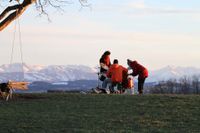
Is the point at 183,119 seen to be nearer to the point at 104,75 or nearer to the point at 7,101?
the point at 7,101

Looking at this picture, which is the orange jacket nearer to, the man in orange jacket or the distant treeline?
the man in orange jacket

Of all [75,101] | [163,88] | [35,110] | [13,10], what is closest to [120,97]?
[75,101]

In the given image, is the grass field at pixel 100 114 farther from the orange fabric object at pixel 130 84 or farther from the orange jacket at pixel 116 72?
the orange fabric object at pixel 130 84

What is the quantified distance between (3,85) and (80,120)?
7898 millimetres

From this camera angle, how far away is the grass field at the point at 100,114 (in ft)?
61.4

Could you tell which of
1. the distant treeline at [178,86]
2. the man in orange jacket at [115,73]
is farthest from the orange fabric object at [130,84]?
the distant treeline at [178,86]

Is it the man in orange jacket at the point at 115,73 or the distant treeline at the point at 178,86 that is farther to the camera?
the distant treeline at the point at 178,86

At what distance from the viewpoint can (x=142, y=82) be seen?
30.5m

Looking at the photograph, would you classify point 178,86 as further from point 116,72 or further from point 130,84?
point 116,72

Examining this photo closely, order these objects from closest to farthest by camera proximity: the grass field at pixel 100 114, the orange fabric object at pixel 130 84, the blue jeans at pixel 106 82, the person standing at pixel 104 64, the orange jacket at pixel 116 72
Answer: the grass field at pixel 100 114
the orange jacket at pixel 116 72
the blue jeans at pixel 106 82
the orange fabric object at pixel 130 84
the person standing at pixel 104 64

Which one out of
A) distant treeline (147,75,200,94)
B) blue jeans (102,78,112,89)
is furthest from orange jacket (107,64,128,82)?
distant treeline (147,75,200,94)

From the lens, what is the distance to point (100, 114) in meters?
21.1

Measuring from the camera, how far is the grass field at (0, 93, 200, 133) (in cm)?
1872

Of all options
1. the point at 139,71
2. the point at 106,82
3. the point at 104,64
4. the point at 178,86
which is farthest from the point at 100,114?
the point at 178,86
